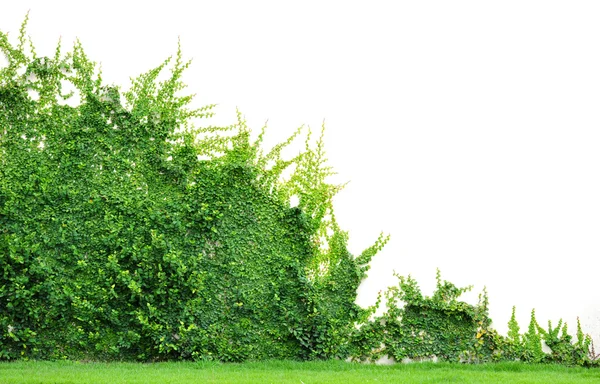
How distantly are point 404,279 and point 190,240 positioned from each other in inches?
118

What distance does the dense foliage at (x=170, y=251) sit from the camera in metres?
8.95

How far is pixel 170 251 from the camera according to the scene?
8.94 meters

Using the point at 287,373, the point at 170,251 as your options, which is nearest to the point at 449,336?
the point at 287,373

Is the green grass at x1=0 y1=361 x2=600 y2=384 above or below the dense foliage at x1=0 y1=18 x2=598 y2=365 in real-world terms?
below

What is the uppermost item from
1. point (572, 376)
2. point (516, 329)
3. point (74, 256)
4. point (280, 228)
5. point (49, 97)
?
point (49, 97)

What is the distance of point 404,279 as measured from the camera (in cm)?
939

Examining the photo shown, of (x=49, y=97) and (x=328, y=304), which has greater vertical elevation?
(x=49, y=97)

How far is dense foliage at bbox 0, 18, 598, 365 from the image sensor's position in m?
8.95

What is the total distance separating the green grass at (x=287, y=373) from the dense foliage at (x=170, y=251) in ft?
1.23

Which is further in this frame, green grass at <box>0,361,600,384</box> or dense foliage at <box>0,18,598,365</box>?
dense foliage at <box>0,18,598,365</box>

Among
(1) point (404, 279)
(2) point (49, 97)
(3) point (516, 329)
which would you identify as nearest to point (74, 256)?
(2) point (49, 97)

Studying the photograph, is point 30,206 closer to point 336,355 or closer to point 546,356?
point 336,355

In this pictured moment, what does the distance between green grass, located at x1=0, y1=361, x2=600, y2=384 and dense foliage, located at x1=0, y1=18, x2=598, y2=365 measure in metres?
0.37

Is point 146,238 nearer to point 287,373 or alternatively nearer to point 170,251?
point 170,251
